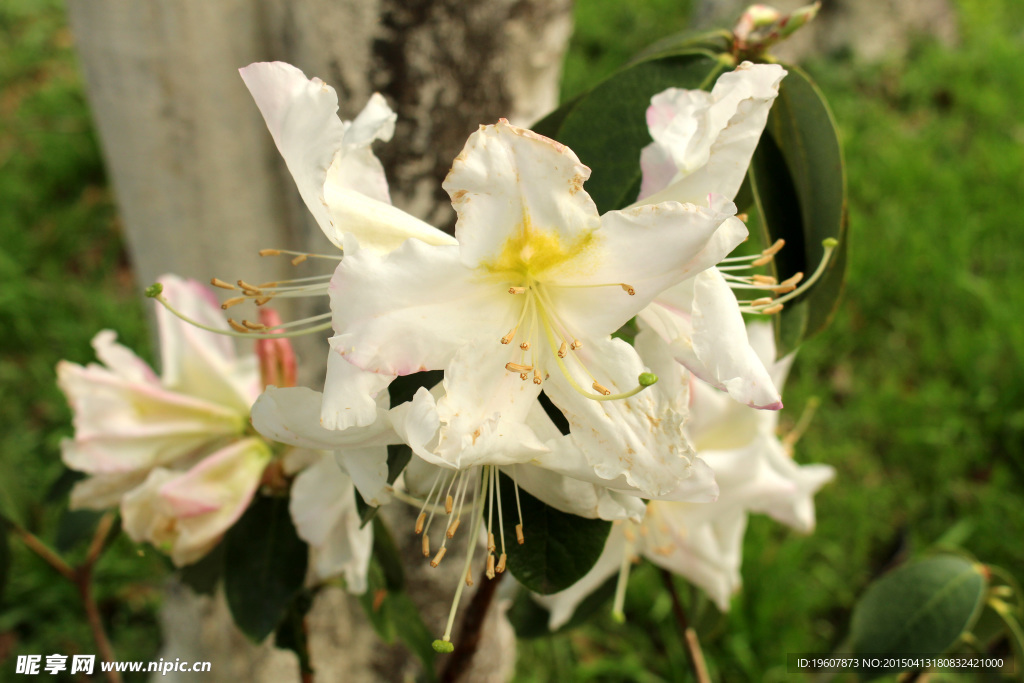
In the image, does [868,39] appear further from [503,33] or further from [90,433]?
[90,433]

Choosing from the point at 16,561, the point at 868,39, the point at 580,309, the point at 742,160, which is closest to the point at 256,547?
the point at 580,309

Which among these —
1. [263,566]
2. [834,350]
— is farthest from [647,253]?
[834,350]

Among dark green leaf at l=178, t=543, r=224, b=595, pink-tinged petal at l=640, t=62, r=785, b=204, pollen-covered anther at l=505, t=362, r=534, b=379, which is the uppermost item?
pink-tinged petal at l=640, t=62, r=785, b=204

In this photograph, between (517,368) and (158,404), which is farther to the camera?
(158,404)

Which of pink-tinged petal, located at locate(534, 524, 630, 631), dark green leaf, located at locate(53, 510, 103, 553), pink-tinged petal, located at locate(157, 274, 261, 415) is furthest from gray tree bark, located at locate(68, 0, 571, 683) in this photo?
pink-tinged petal, located at locate(534, 524, 630, 631)

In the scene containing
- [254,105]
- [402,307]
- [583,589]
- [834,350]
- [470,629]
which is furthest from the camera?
[834,350]

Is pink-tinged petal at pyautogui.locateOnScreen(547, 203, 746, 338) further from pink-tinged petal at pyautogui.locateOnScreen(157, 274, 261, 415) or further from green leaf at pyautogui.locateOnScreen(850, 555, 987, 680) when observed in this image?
green leaf at pyautogui.locateOnScreen(850, 555, 987, 680)

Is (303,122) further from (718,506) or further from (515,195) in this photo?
(718,506)
